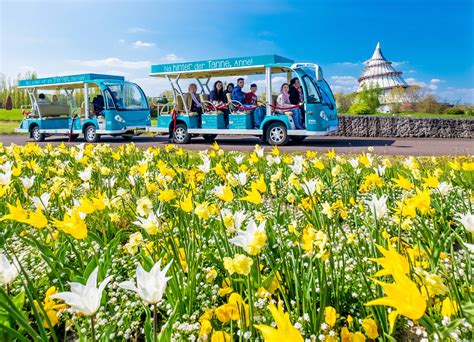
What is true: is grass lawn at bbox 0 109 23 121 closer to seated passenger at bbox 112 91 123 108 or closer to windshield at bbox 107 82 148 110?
windshield at bbox 107 82 148 110

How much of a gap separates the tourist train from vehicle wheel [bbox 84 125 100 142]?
1.5 inches

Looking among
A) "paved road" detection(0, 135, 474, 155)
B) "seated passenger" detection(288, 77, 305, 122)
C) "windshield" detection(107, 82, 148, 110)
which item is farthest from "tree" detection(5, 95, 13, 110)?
"seated passenger" detection(288, 77, 305, 122)

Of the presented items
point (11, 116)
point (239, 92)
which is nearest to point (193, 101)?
point (239, 92)

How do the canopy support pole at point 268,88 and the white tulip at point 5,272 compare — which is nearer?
the white tulip at point 5,272

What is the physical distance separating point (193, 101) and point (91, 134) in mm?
4931

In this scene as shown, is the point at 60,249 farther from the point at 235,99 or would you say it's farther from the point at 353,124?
the point at 353,124

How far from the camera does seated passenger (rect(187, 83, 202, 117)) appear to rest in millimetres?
13031

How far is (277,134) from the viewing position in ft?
37.4

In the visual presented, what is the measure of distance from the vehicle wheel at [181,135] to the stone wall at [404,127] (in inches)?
282

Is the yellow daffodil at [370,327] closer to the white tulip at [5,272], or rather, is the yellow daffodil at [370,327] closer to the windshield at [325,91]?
the white tulip at [5,272]

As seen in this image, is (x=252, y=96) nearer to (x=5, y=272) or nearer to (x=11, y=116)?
(x=5, y=272)

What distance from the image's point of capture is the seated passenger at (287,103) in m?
11.2

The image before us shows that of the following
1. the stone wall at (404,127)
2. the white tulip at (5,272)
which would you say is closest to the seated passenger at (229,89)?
the stone wall at (404,127)

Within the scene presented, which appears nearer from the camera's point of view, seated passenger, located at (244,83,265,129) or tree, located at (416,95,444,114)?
seated passenger, located at (244,83,265,129)
